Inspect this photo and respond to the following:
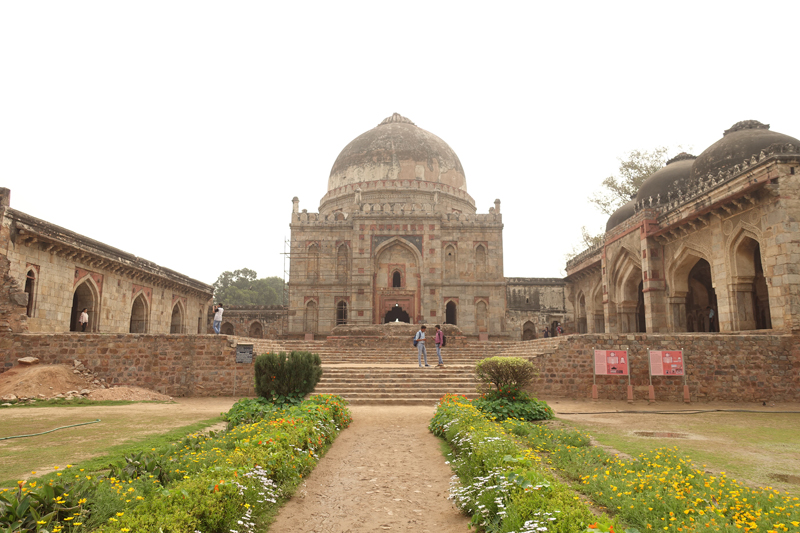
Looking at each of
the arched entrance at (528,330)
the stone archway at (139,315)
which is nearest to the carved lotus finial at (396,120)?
the arched entrance at (528,330)

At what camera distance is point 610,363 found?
1350 centimetres

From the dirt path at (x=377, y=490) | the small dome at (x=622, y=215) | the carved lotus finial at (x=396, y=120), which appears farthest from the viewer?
the carved lotus finial at (x=396, y=120)

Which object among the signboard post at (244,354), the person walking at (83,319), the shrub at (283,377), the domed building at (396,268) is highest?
the domed building at (396,268)

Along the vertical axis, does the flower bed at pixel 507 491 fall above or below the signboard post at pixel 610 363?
below

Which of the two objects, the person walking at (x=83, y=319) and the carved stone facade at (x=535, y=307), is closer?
the person walking at (x=83, y=319)

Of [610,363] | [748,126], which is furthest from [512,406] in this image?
[748,126]

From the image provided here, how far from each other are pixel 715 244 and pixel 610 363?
684cm

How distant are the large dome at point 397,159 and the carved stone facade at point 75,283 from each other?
1364 cm

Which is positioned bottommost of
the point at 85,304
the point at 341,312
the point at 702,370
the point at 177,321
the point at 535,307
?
the point at 702,370

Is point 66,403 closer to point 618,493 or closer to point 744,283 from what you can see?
point 618,493

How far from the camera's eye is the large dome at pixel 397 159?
3434 cm

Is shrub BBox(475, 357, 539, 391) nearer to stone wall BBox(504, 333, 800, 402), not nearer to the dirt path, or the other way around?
the dirt path

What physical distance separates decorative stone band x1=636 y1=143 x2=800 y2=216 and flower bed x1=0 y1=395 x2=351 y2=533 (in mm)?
14812

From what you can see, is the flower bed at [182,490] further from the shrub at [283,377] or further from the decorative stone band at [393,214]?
the decorative stone band at [393,214]
